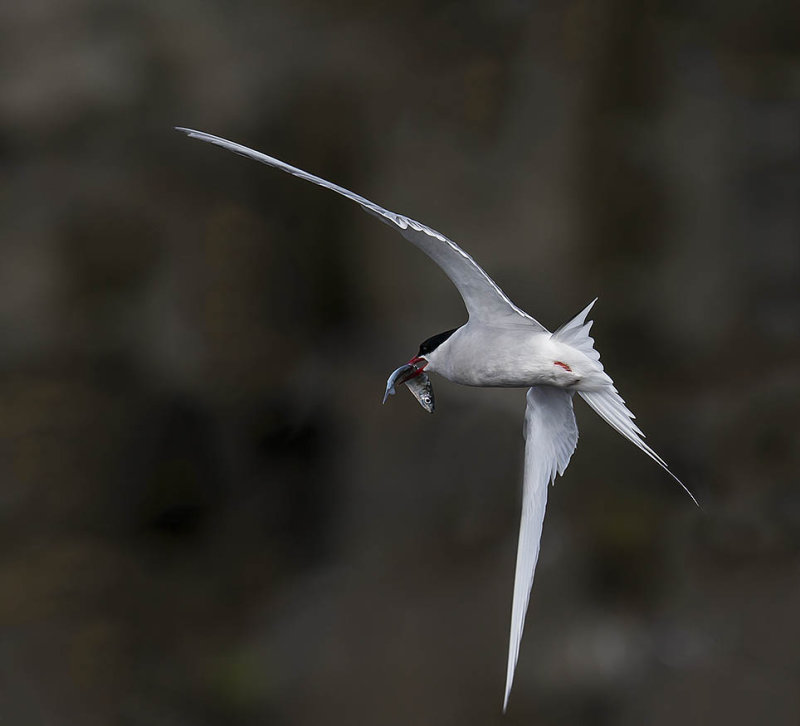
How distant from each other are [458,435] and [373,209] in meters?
1.02

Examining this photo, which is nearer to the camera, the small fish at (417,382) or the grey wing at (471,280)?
the grey wing at (471,280)

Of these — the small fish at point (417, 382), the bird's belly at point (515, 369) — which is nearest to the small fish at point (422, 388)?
the small fish at point (417, 382)

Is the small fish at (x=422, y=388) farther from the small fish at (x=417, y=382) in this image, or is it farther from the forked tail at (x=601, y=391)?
the forked tail at (x=601, y=391)

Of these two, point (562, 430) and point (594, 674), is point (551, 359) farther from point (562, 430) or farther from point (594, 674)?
point (594, 674)

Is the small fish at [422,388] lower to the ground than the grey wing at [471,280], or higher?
lower

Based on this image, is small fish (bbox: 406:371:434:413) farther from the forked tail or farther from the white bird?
the forked tail

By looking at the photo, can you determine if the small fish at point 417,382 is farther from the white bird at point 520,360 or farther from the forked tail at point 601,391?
the forked tail at point 601,391

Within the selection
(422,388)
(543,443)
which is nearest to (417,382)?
(422,388)

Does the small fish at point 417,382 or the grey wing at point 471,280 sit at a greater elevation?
the grey wing at point 471,280

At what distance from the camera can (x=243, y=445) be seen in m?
1.56

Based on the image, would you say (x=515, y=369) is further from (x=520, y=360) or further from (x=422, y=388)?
(x=422, y=388)

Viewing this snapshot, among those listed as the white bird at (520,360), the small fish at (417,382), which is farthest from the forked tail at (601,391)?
the small fish at (417,382)

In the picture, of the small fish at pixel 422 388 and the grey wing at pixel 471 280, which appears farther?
the small fish at pixel 422 388

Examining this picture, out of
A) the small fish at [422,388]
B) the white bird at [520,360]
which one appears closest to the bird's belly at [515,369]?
the white bird at [520,360]
